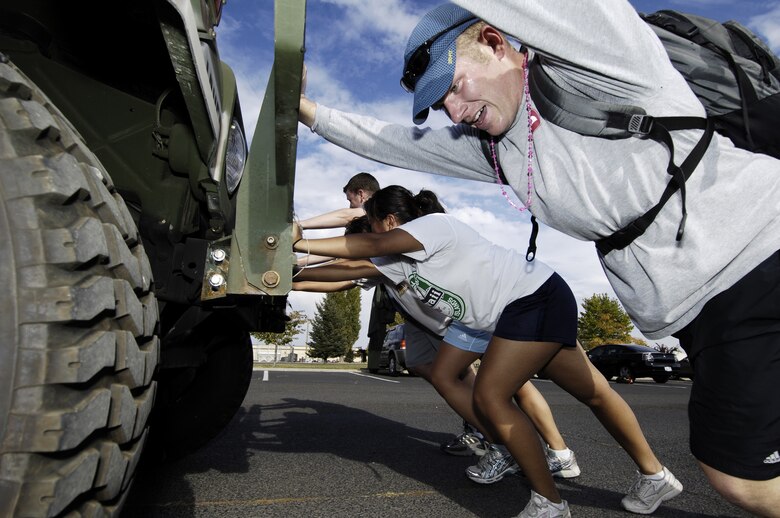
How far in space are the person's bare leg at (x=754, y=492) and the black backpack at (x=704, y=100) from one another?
64cm

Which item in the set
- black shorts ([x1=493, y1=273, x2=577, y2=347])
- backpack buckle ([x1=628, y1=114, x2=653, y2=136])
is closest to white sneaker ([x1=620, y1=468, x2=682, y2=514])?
black shorts ([x1=493, y1=273, x2=577, y2=347])

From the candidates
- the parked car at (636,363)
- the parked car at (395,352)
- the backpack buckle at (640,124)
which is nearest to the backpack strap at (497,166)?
the backpack buckle at (640,124)

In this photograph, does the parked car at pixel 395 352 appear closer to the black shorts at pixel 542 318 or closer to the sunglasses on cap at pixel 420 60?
the black shorts at pixel 542 318

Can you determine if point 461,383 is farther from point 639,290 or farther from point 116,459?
point 116,459

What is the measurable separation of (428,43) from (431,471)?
2.36 m

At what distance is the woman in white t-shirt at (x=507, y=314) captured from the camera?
8.13 feet

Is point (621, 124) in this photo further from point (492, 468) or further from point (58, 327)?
point (492, 468)

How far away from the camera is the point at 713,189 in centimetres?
150

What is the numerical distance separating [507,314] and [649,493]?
3.30 ft

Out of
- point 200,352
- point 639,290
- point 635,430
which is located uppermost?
point 639,290

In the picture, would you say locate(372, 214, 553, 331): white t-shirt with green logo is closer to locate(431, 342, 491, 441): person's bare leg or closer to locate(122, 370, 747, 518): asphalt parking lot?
locate(431, 342, 491, 441): person's bare leg

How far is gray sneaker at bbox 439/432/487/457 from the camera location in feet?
12.5

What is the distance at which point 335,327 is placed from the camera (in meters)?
57.4

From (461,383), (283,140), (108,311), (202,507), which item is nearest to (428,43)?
(283,140)
